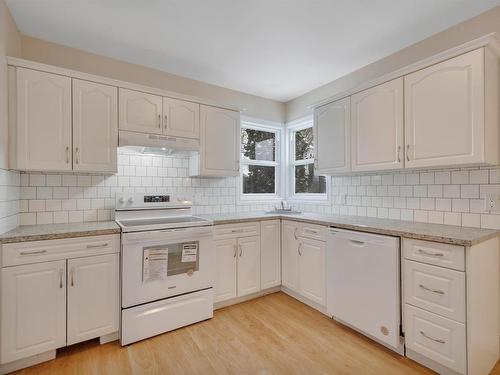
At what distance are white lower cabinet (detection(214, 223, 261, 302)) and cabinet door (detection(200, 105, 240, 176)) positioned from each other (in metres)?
0.70

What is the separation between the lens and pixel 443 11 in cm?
193

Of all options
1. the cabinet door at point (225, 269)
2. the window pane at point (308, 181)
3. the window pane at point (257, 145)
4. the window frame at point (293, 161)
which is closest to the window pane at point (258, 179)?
the window pane at point (257, 145)

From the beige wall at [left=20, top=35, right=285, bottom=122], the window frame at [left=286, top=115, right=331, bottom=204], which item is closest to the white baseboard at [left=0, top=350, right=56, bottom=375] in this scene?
the beige wall at [left=20, top=35, right=285, bottom=122]

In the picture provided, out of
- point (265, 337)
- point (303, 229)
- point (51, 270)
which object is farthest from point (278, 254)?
point (51, 270)

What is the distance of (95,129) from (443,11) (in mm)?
2921

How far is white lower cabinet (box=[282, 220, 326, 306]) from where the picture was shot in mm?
2559

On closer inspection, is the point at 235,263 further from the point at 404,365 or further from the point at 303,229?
the point at 404,365

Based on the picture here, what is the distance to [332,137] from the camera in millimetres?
2791

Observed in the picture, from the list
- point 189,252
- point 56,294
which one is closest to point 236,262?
point 189,252

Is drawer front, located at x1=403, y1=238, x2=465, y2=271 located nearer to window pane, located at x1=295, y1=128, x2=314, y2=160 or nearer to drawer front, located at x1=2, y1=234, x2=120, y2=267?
window pane, located at x1=295, y1=128, x2=314, y2=160

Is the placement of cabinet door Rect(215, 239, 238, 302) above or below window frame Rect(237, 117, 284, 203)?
below

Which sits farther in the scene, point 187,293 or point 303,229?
point 303,229

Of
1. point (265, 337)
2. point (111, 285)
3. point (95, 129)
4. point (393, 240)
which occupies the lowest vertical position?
point (265, 337)

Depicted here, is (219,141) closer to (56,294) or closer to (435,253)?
(56,294)
